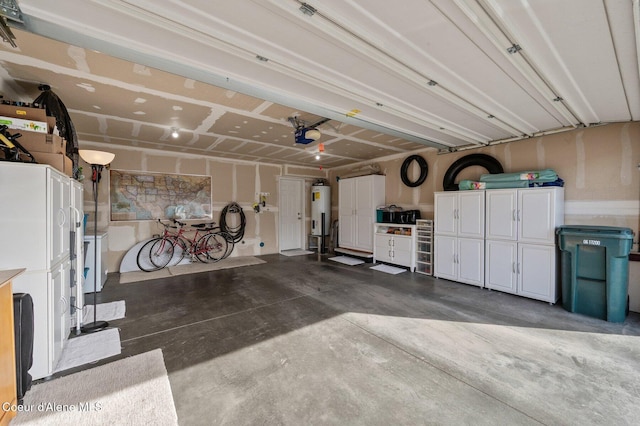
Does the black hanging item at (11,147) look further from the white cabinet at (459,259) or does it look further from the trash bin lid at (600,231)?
the trash bin lid at (600,231)

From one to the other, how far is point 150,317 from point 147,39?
290 cm

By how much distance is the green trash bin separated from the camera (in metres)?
2.96

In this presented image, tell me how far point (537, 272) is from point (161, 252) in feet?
22.0

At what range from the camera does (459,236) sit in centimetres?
450

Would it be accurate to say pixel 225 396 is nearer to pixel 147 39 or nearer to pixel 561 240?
pixel 147 39

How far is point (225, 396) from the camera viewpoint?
182 centimetres

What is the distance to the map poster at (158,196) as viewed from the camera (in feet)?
17.4

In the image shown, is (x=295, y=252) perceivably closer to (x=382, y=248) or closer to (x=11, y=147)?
(x=382, y=248)

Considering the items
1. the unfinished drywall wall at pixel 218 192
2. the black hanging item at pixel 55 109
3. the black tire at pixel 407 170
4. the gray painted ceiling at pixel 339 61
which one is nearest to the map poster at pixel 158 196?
the unfinished drywall wall at pixel 218 192

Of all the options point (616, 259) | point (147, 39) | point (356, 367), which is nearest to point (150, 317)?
point (356, 367)

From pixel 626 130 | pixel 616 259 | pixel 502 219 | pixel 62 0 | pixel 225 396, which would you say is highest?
pixel 62 0

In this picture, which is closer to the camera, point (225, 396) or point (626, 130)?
point (225, 396)

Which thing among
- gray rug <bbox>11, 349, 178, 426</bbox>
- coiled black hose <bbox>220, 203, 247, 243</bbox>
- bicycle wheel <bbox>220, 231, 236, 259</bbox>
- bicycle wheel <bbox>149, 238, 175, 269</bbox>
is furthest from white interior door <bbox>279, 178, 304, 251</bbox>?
gray rug <bbox>11, 349, 178, 426</bbox>

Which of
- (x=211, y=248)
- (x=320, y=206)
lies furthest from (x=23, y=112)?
(x=320, y=206)
